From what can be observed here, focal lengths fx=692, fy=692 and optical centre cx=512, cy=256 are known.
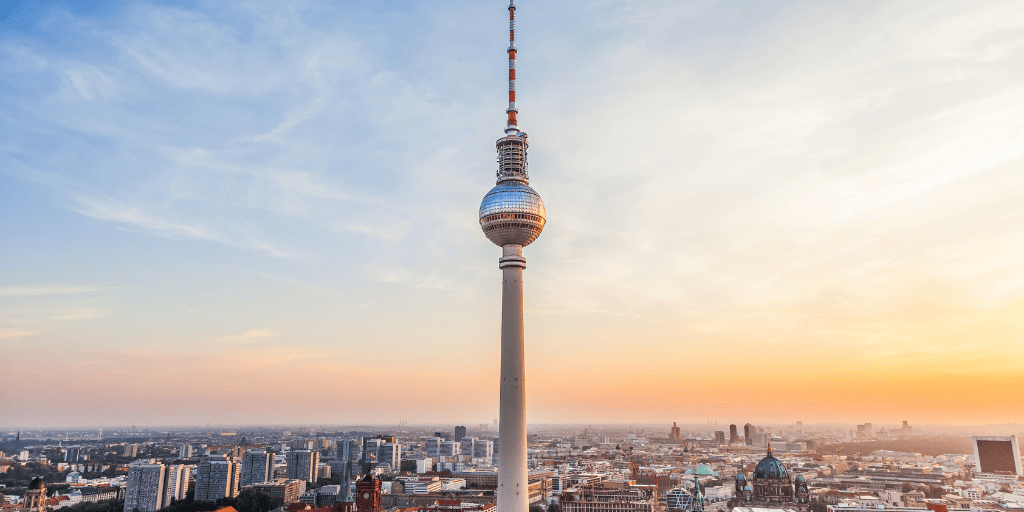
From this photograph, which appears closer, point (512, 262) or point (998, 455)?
point (512, 262)

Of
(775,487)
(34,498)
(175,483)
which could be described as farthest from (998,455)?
(34,498)

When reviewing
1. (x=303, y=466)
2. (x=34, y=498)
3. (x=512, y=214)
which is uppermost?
(x=512, y=214)

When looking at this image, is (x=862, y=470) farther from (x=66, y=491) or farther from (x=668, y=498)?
(x=66, y=491)

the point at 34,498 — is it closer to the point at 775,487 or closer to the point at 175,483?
the point at 175,483

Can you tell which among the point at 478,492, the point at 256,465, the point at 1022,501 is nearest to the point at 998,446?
the point at 1022,501

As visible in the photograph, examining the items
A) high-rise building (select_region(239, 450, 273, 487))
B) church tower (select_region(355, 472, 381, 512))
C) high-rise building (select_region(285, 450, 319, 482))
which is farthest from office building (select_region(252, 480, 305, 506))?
church tower (select_region(355, 472, 381, 512))

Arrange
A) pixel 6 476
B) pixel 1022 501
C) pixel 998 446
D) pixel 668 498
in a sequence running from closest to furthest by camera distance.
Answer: pixel 1022 501 → pixel 668 498 → pixel 6 476 → pixel 998 446

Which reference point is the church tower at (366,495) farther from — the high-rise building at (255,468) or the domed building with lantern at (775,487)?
the high-rise building at (255,468)

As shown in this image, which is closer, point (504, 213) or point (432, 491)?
point (504, 213)
